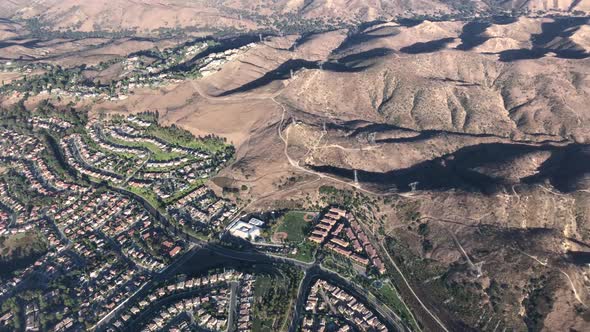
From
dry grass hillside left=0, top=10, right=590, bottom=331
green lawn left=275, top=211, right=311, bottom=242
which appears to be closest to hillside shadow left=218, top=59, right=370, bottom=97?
dry grass hillside left=0, top=10, right=590, bottom=331

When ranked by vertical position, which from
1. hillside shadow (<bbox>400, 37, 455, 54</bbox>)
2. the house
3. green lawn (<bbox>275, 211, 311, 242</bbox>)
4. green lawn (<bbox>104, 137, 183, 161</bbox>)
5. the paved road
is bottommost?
the paved road

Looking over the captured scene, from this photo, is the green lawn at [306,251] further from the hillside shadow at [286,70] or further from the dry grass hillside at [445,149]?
the hillside shadow at [286,70]

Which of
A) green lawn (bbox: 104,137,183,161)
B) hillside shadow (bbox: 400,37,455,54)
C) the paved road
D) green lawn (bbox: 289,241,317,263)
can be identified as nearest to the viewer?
the paved road

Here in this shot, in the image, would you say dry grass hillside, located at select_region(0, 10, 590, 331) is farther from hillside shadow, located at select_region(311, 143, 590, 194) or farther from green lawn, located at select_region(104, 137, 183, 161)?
green lawn, located at select_region(104, 137, 183, 161)

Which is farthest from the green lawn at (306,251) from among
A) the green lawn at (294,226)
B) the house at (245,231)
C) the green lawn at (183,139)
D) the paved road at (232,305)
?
the green lawn at (183,139)

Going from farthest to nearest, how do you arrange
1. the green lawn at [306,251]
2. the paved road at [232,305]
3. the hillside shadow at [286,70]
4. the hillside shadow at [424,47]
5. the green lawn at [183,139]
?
the hillside shadow at [424,47], the hillside shadow at [286,70], the green lawn at [183,139], the green lawn at [306,251], the paved road at [232,305]

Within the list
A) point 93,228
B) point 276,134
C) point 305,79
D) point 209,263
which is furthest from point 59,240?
point 305,79

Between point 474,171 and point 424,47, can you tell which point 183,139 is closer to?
point 474,171

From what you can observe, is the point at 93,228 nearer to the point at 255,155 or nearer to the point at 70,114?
the point at 255,155

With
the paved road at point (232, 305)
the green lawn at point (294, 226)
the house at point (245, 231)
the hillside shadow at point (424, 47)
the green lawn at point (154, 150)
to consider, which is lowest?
the paved road at point (232, 305)
